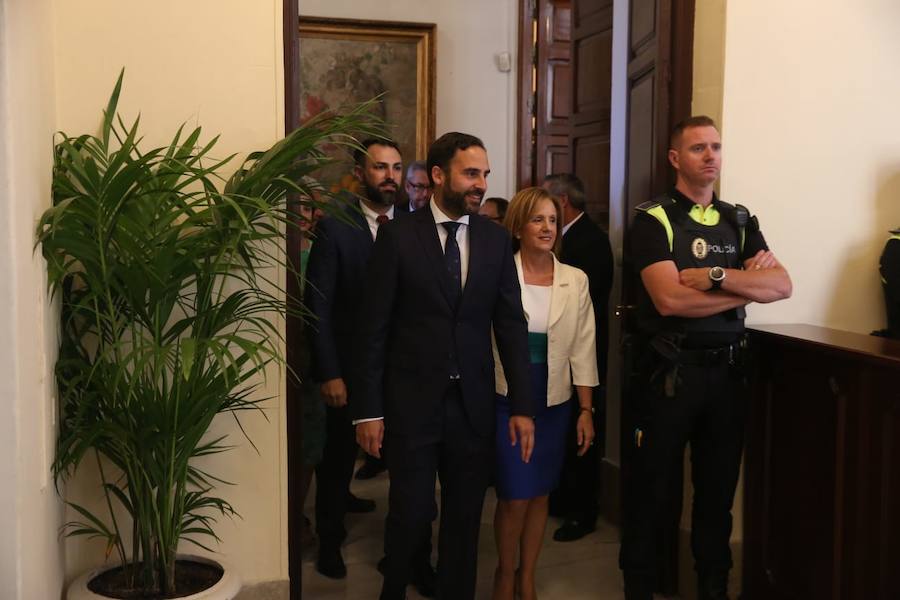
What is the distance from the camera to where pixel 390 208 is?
3412mm

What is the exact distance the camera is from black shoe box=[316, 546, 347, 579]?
11.8 ft

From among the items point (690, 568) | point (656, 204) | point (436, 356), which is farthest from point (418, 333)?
point (690, 568)

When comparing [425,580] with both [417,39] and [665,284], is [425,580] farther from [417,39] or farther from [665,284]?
[417,39]

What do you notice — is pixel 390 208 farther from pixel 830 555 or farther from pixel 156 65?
pixel 830 555

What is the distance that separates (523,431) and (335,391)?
730 mm

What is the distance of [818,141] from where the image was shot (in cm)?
339

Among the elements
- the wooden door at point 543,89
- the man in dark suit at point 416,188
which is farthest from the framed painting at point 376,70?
the man in dark suit at point 416,188

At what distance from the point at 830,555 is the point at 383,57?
4505mm

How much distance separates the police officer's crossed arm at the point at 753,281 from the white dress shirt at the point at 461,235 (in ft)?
2.36

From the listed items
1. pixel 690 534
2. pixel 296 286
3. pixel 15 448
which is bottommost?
pixel 690 534

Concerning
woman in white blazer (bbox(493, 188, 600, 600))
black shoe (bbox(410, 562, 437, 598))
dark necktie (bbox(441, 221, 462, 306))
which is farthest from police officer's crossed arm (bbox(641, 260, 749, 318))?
black shoe (bbox(410, 562, 437, 598))

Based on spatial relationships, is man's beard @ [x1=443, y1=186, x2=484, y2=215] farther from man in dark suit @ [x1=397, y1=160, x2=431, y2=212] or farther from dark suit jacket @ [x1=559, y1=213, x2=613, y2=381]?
man in dark suit @ [x1=397, y1=160, x2=431, y2=212]

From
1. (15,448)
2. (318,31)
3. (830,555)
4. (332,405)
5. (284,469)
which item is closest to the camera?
(15,448)

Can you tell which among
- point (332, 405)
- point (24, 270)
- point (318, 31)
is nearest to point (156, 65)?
point (24, 270)
